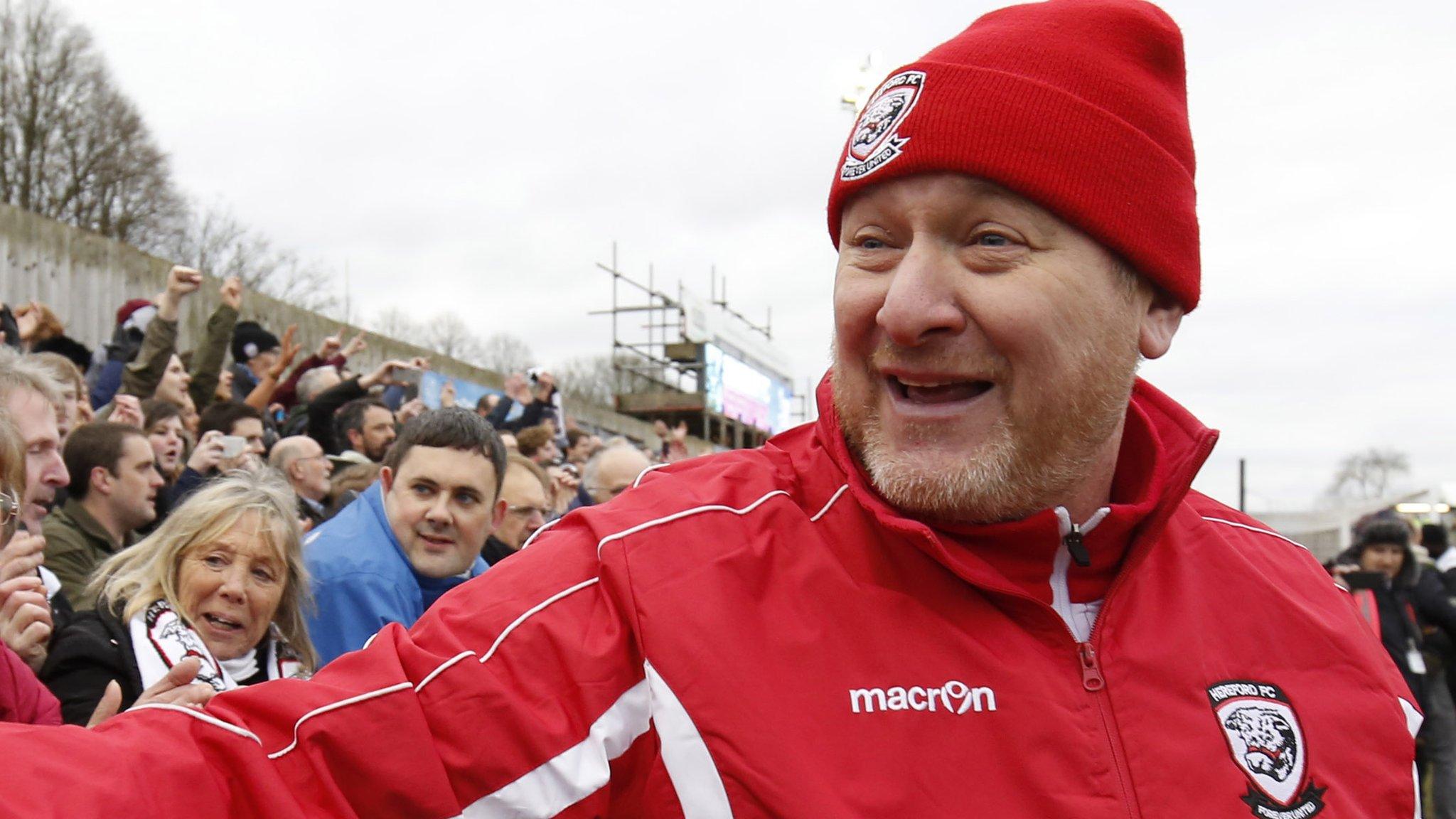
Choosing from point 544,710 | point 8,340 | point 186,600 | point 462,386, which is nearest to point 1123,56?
point 544,710

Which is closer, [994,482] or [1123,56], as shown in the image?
[994,482]

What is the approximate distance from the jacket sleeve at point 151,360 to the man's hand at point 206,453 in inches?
57.0

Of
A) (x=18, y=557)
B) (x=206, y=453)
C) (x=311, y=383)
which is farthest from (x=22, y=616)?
(x=311, y=383)

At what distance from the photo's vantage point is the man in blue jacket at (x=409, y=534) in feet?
13.4

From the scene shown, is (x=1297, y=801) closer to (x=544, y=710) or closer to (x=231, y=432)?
(x=544, y=710)

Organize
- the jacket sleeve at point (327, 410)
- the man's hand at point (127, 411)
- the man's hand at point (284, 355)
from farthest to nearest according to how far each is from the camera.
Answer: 1. the man's hand at point (284, 355)
2. the jacket sleeve at point (327, 410)
3. the man's hand at point (127, 411)

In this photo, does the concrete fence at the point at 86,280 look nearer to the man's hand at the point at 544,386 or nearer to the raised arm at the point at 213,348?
the raised arm at the point at 213,348

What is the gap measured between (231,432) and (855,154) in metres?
5.66

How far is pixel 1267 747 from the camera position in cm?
172

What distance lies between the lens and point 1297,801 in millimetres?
1689

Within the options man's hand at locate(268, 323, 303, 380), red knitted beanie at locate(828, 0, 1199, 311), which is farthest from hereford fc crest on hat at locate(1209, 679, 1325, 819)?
man's hand at locate(268, 323, 303, 380)

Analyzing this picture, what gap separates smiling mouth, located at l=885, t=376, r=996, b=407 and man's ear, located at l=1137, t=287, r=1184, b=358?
353 mm

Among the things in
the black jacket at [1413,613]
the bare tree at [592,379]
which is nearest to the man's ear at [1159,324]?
the black jacket at [1413,613]

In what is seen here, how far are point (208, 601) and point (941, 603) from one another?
266cm
